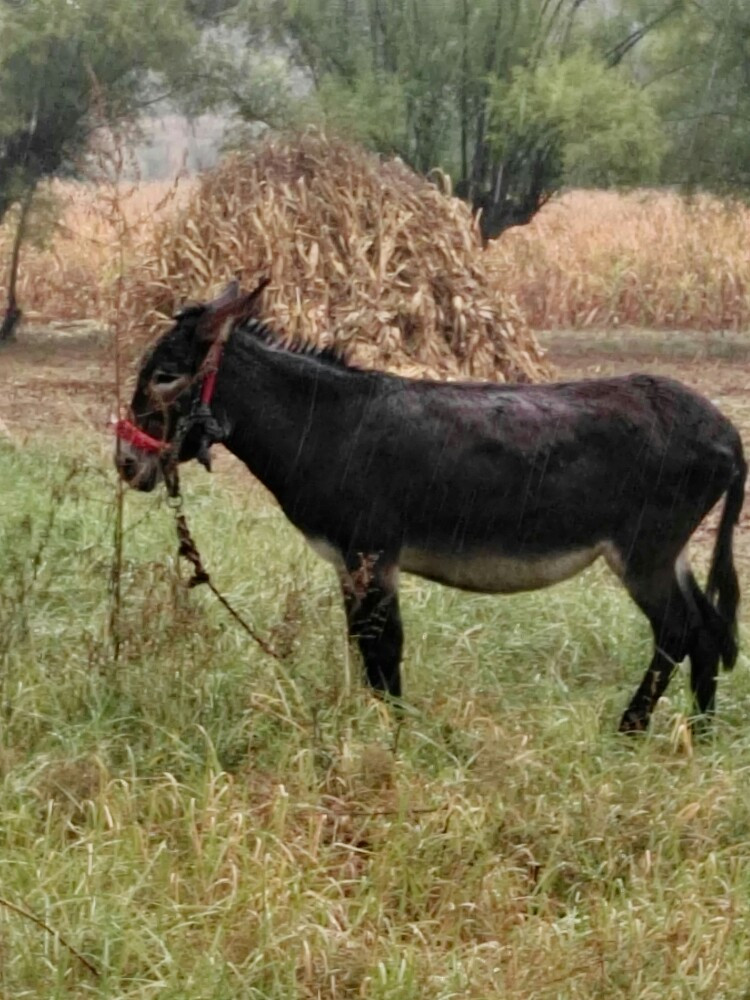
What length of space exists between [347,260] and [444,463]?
7.85 meters

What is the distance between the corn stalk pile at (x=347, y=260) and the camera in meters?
13.7

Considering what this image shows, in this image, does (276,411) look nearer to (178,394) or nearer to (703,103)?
(178,394)

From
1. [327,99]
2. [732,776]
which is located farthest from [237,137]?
[732,776]

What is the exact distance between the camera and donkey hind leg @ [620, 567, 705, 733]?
6.39 meters

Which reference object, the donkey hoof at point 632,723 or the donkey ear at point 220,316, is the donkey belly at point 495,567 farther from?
the donkey ear at point 220,316

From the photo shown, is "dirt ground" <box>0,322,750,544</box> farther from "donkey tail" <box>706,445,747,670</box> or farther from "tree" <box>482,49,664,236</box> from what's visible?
"donkey tail" <box>706,445,747,670</box>

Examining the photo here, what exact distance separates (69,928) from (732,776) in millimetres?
2267

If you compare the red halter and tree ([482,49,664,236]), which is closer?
the red halter

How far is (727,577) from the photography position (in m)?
6.70

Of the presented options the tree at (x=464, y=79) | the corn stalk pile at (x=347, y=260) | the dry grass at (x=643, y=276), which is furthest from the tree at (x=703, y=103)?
the corn stalk pile at (x=347, y=260)

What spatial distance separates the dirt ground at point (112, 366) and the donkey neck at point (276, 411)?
5.64m

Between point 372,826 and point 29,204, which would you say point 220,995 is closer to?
point 372,826

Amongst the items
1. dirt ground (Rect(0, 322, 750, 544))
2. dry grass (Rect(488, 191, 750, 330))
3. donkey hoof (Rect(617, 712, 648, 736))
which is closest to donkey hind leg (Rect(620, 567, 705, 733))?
donkey hoof (Rect(617, 712, 648, 736))

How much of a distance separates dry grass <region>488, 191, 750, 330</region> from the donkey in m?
16.4
